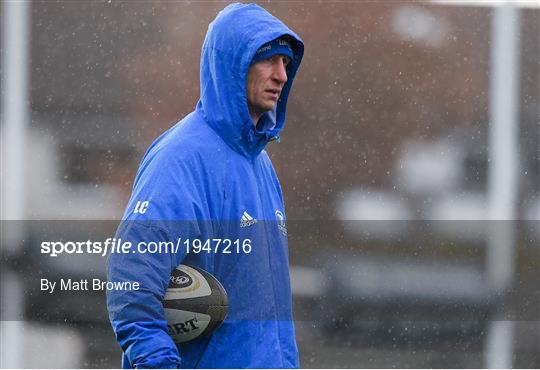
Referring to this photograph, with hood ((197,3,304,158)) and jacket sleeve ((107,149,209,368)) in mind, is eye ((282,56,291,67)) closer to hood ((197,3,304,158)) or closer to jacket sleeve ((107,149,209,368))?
hood ((197,3,304,158))

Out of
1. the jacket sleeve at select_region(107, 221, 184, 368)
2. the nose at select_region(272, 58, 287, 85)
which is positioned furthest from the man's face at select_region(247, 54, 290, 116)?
the jacket sleeve at select_region(107, 221, 184, 368)

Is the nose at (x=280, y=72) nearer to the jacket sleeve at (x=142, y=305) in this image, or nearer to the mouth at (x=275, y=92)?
the mouth at (x=275, y=92)

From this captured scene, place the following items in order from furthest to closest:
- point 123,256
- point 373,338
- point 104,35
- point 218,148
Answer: point 373,338 < point 104,35 < point 218,148 < point 123,256

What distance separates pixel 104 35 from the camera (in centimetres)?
186

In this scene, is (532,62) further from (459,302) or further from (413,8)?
(459,302)

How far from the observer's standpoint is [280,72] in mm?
1380

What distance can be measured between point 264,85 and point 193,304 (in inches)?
11.8

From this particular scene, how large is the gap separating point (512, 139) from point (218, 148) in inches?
32.7

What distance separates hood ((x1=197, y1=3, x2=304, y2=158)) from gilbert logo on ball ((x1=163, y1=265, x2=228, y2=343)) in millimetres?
174

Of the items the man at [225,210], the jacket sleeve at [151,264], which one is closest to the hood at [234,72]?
the man at [225,210]

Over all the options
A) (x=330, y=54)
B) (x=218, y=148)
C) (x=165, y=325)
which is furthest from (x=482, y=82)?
(x=165, y=325)

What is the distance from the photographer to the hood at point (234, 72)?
4.41 feet

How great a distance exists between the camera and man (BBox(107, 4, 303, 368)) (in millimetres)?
1209

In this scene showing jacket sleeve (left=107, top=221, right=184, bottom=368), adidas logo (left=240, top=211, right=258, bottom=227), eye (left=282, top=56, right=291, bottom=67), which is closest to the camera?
jacket sleeve (left=107, top=221, right=184, bottom=368)
